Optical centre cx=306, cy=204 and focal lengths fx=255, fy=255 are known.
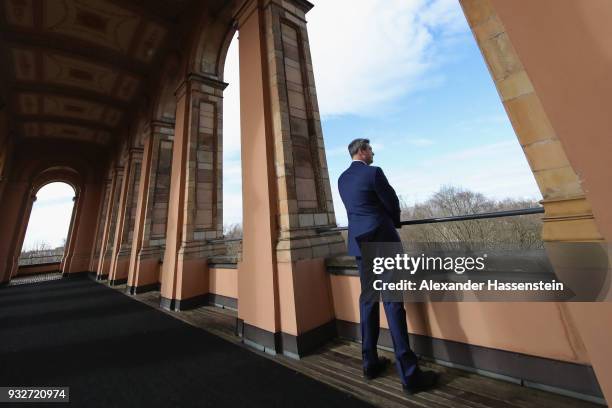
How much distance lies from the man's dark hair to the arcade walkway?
182 centimetres

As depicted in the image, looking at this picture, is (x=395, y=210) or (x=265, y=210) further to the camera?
(x=265, y=210)

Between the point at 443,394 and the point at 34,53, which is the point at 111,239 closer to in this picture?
the point at 34,53

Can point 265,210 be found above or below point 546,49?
below

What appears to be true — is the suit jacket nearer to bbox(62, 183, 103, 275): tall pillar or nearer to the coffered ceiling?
the coffered ceiling

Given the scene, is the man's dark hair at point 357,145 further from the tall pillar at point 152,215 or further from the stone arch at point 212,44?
the tall pillar at point 152,215

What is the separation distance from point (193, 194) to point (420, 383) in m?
4.82

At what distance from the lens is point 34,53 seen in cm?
686

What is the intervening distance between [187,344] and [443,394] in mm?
2677

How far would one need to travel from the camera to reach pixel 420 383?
1772mm

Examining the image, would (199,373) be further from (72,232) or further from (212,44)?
(72,232)

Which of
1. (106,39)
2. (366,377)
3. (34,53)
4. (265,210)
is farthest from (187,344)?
(34,53)

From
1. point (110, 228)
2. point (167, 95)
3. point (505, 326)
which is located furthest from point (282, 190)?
point (110, 228)

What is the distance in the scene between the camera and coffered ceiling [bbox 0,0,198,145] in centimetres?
589

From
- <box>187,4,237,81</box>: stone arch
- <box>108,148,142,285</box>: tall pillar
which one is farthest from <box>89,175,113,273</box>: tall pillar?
<box>187,4,237,81</box>: stone arch
